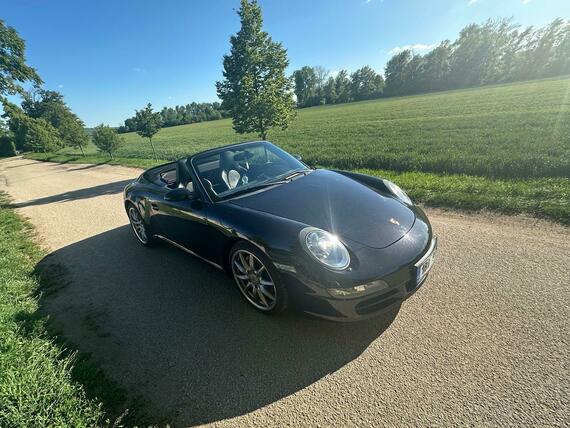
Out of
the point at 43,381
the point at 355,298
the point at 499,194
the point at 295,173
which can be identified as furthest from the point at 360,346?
the point at 499,194

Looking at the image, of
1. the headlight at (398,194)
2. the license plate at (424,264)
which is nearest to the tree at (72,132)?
the headlight at (398,194)

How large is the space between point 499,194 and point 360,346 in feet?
14.0

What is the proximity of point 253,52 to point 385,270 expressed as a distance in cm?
1165

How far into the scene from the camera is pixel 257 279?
2658 millimetres

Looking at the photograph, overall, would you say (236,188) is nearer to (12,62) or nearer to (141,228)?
(141,228)

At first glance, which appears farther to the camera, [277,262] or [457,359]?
[277,262]

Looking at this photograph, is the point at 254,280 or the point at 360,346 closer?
the point at 360,346

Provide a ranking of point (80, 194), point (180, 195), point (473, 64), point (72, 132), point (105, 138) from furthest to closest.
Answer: point (473, 64) → point (72, 132) → point (105, 138) → point (80, 194) → point (180, 195)

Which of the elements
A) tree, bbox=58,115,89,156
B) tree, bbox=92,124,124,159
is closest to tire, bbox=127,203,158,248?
tree, bbox=92,124,124,159

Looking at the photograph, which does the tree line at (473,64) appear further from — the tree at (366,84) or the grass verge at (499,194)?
the grass verge at (499,194)

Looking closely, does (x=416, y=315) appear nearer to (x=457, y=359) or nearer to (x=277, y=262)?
(x=457, y=359)

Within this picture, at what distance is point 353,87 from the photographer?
83.9 meters

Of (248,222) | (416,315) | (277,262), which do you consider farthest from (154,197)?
(416,315)

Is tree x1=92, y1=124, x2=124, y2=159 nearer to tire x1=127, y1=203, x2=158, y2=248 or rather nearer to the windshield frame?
tire x1=127, y1=203, x2=158, y2=248
